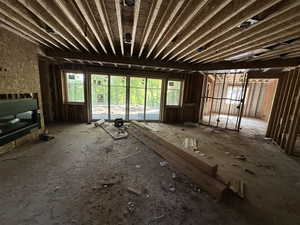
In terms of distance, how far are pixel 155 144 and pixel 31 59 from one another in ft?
14.6

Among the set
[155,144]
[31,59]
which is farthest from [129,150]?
[31,59]

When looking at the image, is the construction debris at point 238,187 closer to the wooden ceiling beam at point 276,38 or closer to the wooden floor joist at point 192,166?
the wooden floor joist at point 192,166

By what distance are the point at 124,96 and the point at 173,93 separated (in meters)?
2.63

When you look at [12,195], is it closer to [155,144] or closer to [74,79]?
[155,144]

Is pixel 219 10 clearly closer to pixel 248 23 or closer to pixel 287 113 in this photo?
pixel 248 23

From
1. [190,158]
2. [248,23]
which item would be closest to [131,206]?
[190,158]

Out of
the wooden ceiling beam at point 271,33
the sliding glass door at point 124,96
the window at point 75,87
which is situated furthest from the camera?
the sliding glass door at point 124,96

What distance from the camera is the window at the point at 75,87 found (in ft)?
18.9

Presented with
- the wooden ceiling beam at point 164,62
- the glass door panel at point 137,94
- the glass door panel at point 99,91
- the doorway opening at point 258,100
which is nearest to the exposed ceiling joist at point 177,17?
the wooden ceiling beam at point 164,62

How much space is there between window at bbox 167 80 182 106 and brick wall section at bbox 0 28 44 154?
5369mm

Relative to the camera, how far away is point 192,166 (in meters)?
2.50

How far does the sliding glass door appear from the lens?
5996 millimetres

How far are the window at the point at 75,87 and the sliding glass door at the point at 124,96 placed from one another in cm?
48

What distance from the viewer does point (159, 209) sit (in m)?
1.78
